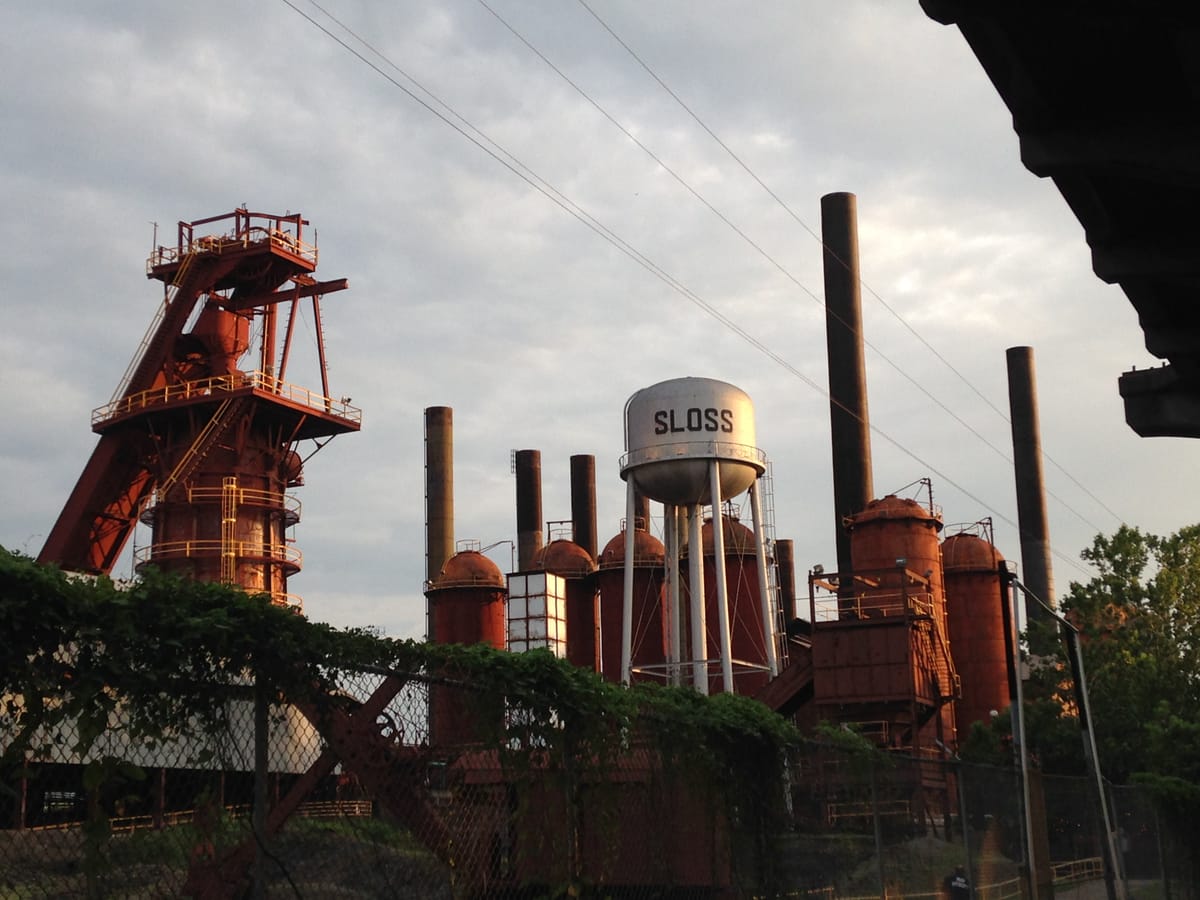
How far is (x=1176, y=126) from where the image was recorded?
19.7 ft

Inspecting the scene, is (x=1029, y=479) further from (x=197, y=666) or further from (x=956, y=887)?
(x=197, y=666)

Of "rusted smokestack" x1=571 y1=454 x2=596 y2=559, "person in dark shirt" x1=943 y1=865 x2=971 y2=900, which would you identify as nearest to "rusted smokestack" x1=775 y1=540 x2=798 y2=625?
"rusted smokestack" x1=571 y1=454 x2=596 y2=559

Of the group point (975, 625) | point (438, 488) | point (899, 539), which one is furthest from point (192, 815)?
point (438, 488)

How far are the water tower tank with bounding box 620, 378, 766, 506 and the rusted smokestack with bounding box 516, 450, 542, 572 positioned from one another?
26427 millimetres

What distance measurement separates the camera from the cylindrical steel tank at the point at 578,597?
5397cm

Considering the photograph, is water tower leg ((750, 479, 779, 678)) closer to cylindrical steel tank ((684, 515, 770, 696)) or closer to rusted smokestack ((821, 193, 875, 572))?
rusted smokestack ((821, 193, 875, 572))

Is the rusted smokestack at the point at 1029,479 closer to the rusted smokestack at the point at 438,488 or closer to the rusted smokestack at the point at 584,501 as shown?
the rusted smokestack at the point at 584,501

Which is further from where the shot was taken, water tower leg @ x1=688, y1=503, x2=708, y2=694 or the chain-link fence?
water tower leg @ x1=688, y1=503, x2=708, y2=694

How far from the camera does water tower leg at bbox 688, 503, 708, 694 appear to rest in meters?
38.9

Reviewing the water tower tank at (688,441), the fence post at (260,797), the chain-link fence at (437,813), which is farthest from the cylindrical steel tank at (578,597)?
the fence post at (260,797)

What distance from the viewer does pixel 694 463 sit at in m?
39.4

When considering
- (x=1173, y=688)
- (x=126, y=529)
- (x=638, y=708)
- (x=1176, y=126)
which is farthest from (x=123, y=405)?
(x=1176, y=126)

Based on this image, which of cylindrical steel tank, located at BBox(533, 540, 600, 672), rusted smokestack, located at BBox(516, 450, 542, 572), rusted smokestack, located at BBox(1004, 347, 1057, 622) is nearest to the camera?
cylindrical steel tank, located at BBox(533, 540, 600, 672)

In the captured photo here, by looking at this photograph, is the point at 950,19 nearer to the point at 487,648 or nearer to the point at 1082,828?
the point at 487,648
